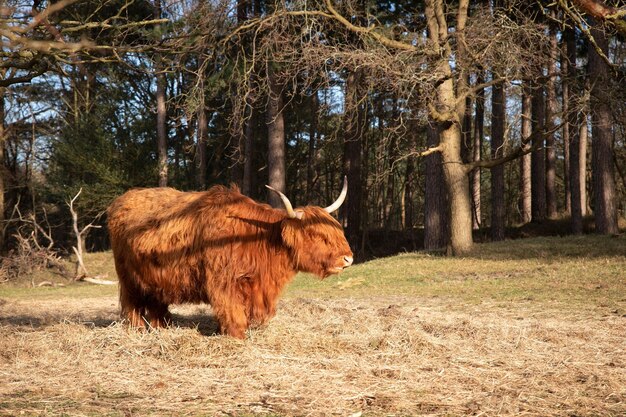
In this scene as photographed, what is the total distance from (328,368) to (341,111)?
23.4 meters

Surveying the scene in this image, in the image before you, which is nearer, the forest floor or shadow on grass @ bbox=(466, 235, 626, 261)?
the forest floor

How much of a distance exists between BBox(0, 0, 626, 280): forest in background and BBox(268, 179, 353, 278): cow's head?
246 centimetres

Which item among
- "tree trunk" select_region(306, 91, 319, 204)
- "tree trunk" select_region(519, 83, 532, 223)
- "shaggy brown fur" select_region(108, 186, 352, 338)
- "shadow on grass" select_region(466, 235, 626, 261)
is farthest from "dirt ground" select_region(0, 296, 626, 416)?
"tree trunk" select_region(306, 91, 319, 204)

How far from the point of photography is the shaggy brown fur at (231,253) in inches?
265

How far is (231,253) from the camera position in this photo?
266 inches

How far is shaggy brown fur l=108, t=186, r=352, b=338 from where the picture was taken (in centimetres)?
672

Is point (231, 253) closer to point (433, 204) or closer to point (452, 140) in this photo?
point (452, 140)

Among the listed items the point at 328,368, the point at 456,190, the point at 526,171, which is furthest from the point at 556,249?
the point at 526,171

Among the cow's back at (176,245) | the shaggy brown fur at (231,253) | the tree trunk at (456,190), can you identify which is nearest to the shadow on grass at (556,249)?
the tree trunk at (456,190)

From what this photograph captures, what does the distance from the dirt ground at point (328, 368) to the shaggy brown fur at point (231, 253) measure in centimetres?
38

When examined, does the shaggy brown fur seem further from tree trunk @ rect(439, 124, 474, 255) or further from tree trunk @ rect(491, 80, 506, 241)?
tree trunk @ rect(491, 80, 506, 241)

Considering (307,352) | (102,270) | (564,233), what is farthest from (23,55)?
(564,233)

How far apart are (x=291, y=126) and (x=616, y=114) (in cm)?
1619

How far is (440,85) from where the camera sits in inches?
640
